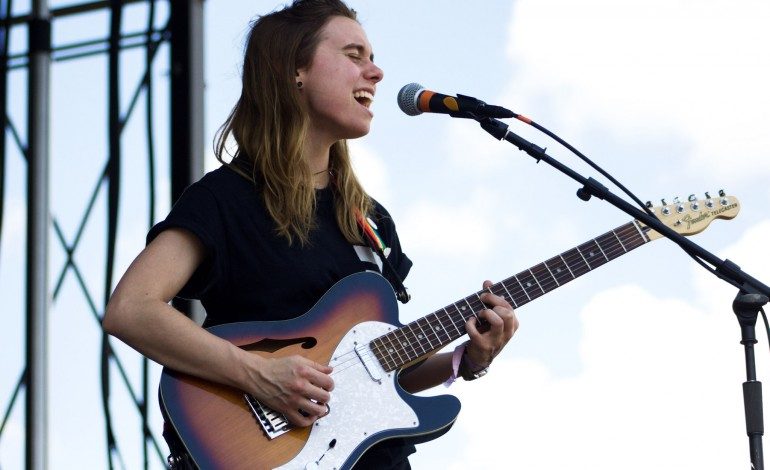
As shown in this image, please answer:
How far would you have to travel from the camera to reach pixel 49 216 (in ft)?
18.4

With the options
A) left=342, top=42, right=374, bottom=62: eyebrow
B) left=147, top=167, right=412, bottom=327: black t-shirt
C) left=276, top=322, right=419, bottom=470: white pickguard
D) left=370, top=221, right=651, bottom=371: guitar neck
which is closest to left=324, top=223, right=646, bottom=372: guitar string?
left=370, top=221, right=651, bottom=371: guitar neck

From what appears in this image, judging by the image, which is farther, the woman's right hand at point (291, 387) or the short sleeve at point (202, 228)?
the short sleeve at point (202, 228)

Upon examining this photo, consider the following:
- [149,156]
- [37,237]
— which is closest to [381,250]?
[149,156]

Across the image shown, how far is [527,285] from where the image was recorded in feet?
10.1

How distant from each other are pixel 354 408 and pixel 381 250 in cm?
52

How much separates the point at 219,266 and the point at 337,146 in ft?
2.11

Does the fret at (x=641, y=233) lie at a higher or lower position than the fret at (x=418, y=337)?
higher

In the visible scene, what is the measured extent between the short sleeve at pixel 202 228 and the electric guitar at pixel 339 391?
145 mm

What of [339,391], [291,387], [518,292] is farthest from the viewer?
[518,292]

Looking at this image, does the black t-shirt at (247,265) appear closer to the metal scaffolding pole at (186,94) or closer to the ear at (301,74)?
the ear at (301,74)

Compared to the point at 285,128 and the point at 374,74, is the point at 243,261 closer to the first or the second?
the point at 285,128

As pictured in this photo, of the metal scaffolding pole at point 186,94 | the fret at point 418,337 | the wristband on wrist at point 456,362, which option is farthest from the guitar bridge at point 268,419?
the metal scaffolding pole at point 186,94

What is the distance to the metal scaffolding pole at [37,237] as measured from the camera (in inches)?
214

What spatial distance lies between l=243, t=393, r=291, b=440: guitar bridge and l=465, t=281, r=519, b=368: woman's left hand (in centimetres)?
58
